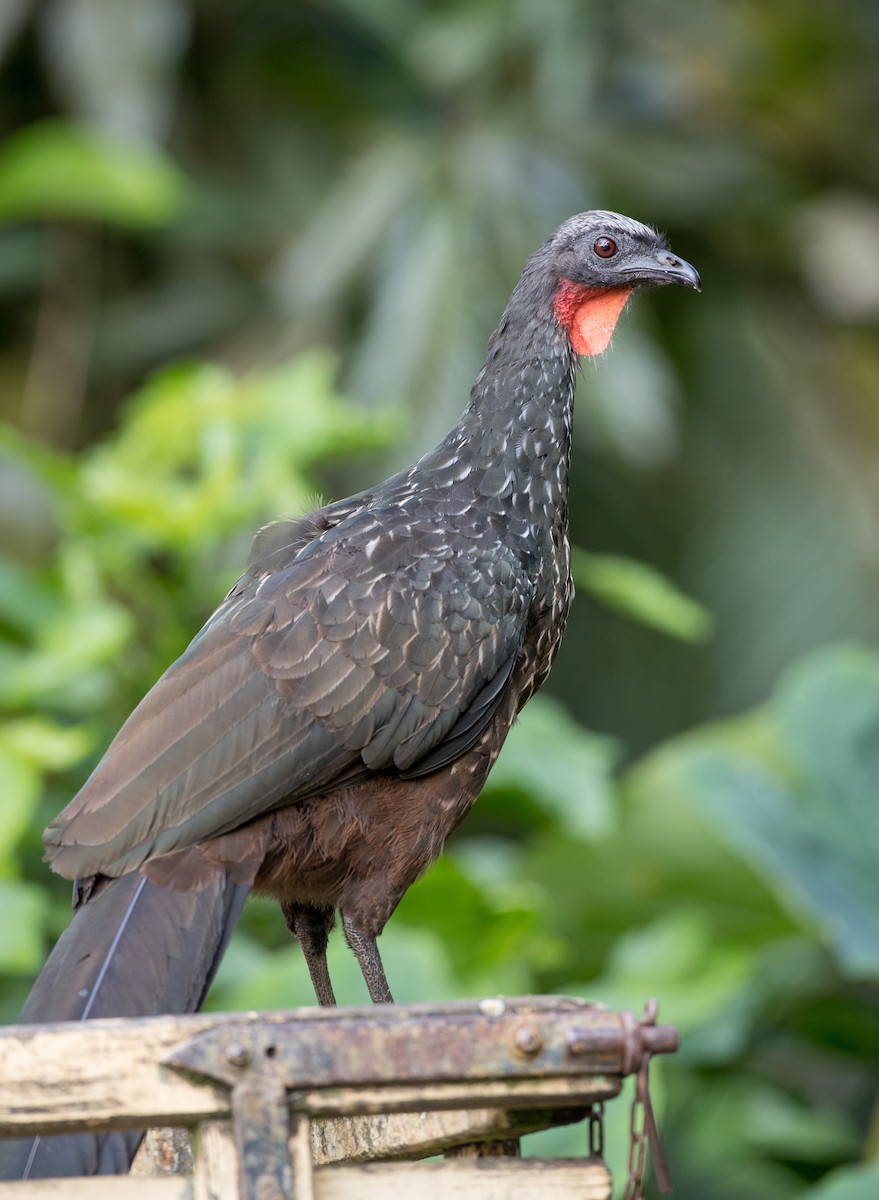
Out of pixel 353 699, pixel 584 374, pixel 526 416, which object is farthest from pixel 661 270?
pixel 584 374

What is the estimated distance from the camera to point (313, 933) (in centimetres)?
336

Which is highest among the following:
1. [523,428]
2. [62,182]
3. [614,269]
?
[62,182]

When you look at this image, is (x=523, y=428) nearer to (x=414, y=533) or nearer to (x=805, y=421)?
(x=414, y=533)

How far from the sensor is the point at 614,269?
346 cm

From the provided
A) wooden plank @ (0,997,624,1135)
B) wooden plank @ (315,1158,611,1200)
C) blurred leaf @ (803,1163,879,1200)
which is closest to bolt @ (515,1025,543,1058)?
wooden plank @ (0,997,624,1135)

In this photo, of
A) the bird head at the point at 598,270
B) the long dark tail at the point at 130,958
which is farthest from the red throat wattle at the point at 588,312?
the long dark tail at the point at 130,958

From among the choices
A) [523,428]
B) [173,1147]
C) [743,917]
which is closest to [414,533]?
[523,428]

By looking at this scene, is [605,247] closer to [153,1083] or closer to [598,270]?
[598,270]

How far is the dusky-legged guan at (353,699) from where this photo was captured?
9.05ft

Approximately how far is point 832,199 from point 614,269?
22.1 ft

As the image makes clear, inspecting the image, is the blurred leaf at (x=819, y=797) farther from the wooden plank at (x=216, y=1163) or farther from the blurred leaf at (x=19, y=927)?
the wooden plank at (x=216, y=1163)

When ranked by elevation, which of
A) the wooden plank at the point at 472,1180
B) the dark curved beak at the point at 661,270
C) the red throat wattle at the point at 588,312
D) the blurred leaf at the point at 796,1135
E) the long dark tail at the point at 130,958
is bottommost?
the wooden plank at the point at 472,1180

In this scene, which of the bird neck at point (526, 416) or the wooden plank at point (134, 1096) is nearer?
the wooden plank at point (134, 1096)

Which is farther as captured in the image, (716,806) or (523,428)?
(716,806)
